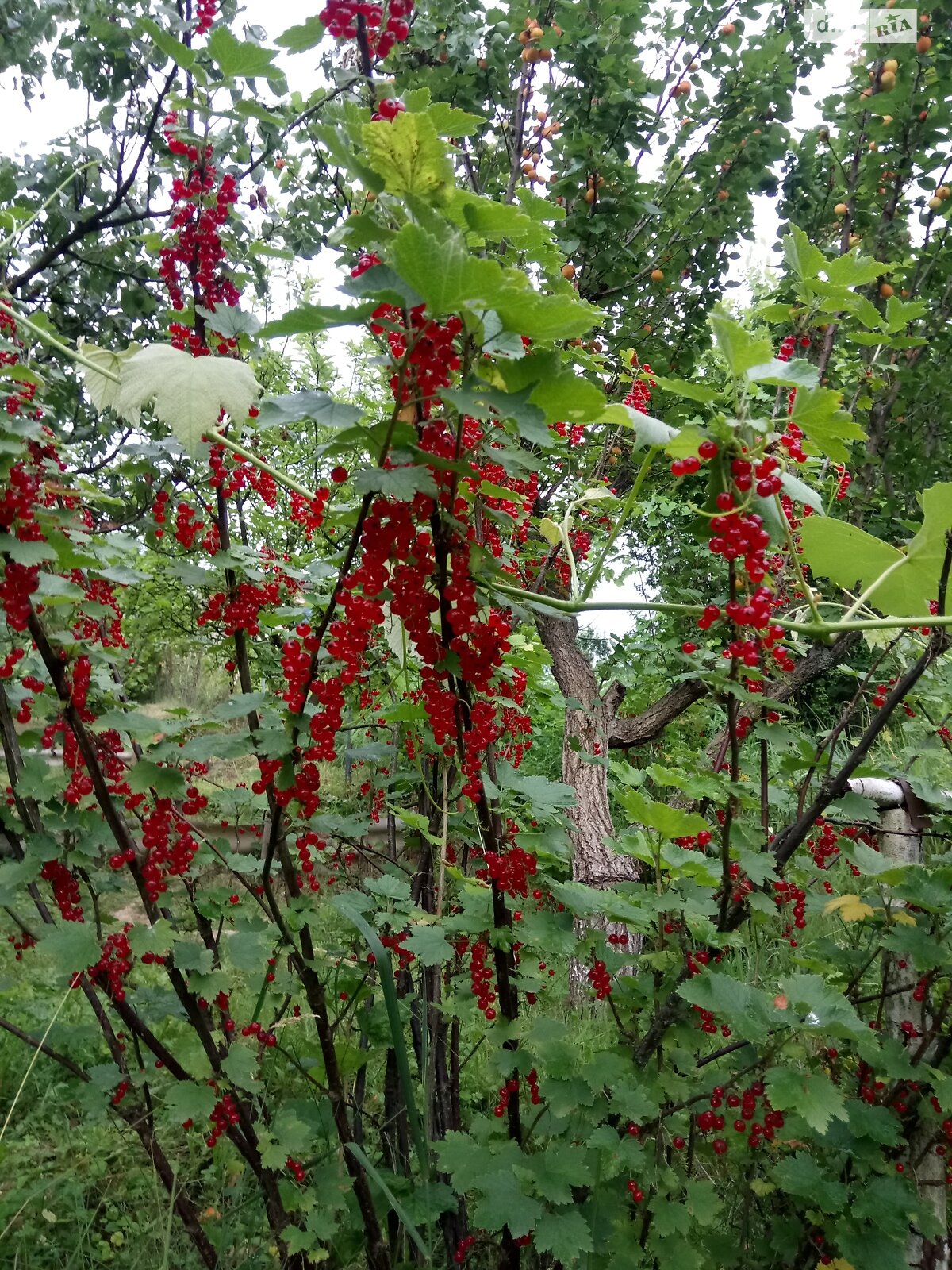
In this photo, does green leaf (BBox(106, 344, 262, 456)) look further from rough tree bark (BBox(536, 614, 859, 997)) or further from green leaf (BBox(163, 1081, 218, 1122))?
rough tree bark (BBox(536, 614, 859, 997))

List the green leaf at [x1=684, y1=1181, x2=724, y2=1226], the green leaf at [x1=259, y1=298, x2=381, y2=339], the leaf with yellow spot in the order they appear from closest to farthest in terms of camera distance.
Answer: the green leaf at [x1=259, y1=298, x2=381, y2=339] → the green leaf at [x1=684, y1=1181, x2=724, y2=1226] → the leaf with yellow spot

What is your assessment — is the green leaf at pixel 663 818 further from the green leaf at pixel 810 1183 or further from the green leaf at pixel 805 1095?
the green leaf at pixel 810 1183

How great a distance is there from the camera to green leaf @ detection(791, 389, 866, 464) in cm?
102

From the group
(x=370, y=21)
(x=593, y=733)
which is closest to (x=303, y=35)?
(x=370, y=21)

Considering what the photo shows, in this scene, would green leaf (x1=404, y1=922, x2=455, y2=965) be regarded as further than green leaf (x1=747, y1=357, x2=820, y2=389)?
Yes

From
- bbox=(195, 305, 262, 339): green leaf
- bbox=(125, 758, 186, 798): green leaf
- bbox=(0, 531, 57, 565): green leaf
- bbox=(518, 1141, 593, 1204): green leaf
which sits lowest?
bbox=(518, 1141, 593, 1204): green leaf

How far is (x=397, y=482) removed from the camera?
0.85 m

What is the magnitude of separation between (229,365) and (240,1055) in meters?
1.23

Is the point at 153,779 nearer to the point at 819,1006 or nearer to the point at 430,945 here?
the point at 430,945

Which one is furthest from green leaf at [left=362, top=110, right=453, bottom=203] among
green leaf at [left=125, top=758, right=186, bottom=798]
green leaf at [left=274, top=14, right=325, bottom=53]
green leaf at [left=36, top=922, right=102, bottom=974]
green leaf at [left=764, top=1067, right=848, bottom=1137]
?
green leaf at [left=764, top=1067, right=848, bottom=1137]

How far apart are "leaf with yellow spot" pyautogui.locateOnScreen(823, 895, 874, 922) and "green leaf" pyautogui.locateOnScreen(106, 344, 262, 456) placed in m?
1.45

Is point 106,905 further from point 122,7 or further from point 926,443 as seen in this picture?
point 926,443

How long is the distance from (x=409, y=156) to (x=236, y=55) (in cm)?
71

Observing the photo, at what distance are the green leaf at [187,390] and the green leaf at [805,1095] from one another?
4.29ft
